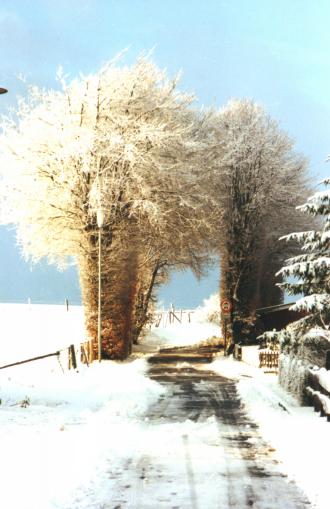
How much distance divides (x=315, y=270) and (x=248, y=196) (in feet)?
71.6

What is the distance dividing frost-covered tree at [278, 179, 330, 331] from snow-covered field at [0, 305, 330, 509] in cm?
239

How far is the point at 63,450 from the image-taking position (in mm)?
9047

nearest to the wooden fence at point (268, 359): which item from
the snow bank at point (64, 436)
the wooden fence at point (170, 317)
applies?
the snow bank at point (64, 436)

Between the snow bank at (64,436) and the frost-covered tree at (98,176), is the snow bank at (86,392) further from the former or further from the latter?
the frost-covered tree at (98,176)

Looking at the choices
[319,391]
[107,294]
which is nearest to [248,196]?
[107,294]

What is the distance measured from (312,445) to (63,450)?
Result: 12.8 feet

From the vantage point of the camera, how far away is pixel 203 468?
8344 mm

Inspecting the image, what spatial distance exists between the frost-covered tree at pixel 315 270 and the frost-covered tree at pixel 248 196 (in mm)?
18437

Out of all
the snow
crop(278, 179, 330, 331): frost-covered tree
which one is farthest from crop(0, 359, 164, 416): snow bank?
crop(278, 179, 330, 331): frost-covered tree

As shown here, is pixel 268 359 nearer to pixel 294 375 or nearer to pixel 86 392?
pixel 294 375

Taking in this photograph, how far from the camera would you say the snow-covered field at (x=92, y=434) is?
285 inches

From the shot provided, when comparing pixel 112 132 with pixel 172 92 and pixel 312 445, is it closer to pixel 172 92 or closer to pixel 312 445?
pixel 172 92

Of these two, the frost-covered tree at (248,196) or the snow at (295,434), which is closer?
the snow at (295,434)

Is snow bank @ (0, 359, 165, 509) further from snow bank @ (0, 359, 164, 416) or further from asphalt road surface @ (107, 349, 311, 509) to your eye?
asphalt road surface @ (107, 349, 311, 509)
